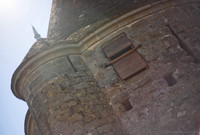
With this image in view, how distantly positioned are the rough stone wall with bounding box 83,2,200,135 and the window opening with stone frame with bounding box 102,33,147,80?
135 millimetres

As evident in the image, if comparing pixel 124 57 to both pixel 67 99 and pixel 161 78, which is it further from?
pixel 67 99

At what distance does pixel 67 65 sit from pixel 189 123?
11.6 ft

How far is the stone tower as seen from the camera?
465 centimetres

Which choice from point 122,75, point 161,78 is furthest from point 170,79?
point 122,75

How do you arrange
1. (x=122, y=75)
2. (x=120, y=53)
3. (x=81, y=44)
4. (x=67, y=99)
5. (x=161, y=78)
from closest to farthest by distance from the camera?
(x=161, y=78)
(x=67, y=99)
(x=122, y=75)
(x=120, y=53)
(x=81, y=44)

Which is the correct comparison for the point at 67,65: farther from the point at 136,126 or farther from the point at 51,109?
the point at 136,126

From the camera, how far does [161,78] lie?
495cm

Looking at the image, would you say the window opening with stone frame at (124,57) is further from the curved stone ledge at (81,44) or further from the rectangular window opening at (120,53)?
the curved stone ledge at (81,44)

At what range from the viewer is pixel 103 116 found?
16.3 ft

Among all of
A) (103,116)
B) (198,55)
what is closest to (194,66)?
(198,55)

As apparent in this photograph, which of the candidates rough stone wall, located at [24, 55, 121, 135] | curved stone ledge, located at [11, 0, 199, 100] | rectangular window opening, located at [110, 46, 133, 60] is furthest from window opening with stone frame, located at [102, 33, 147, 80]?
rough stone wall, located at [24, 55, 121, 135]

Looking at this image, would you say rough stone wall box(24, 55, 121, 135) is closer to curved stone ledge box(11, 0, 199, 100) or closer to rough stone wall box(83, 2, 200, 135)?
curved stone ledge box(11, 0, 199, 100)

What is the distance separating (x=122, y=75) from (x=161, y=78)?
103cm

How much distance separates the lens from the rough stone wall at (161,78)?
4477 mm
